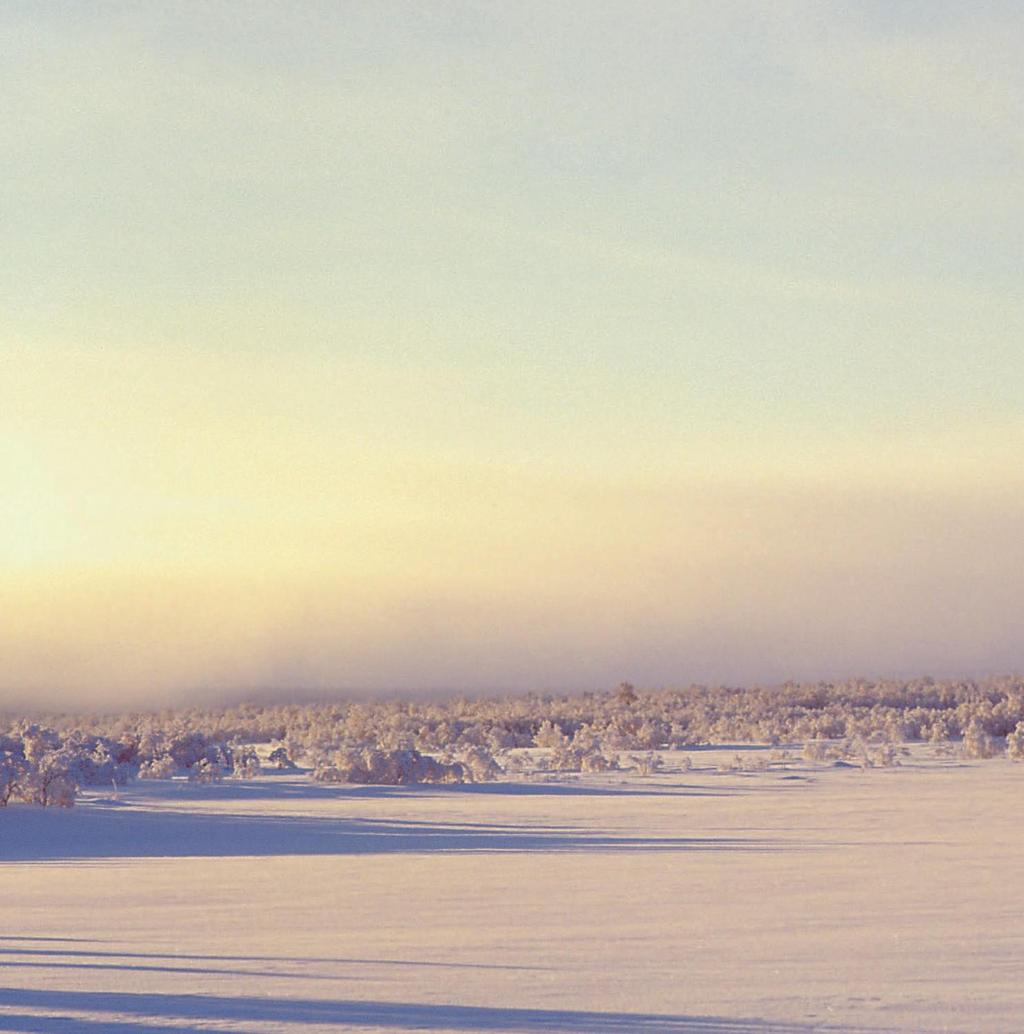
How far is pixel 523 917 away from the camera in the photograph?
1211cm

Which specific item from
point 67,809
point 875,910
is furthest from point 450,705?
point 875,910

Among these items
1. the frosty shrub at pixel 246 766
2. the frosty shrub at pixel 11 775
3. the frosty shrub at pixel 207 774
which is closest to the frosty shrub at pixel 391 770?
the frosty shrub at pixel 207 774

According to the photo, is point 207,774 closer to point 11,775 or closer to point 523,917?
point 11,775

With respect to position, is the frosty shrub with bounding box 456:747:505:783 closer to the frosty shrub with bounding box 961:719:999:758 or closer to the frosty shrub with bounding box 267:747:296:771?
the frosty shrub with bounding box 267:747:296:771

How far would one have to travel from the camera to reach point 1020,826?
1884cm

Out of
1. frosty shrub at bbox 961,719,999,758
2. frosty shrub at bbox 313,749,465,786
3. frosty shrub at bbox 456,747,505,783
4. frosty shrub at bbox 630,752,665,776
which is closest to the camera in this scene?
frosty shrub at bbox 313,749,465,786

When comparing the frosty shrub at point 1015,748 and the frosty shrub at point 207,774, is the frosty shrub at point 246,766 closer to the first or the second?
the frosty shrub at point 207,774

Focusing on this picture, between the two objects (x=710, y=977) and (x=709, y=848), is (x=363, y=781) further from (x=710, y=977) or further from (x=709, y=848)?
(x=710, y=977)

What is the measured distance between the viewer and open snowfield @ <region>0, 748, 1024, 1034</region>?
8.58 m

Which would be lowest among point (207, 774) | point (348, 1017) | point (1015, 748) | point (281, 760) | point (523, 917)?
point (348, 1017)

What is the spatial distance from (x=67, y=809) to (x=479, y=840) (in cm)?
719

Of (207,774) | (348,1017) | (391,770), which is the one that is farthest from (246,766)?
(348,1017)

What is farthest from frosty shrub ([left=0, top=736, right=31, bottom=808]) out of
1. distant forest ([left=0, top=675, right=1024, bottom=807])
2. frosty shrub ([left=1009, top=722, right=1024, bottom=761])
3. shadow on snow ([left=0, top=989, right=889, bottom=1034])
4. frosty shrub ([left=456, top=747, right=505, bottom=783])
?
frosty shrub ([left=1009, top=722, right=1024, bottom=761])

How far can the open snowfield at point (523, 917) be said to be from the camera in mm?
8578
